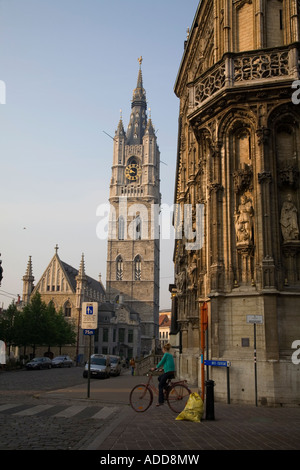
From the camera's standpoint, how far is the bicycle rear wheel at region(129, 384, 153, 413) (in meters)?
12.0

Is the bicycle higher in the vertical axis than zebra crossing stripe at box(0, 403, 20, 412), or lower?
higher

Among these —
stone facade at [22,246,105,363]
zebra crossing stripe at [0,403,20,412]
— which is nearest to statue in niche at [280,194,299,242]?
zebra crossing stripe at [0,403,20,412]

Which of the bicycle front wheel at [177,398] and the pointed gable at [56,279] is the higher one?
the pointed gable at [56,279]

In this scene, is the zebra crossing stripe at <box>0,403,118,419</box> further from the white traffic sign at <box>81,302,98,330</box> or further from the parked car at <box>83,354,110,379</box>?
the parked car at <box>83,354,110,379</box>

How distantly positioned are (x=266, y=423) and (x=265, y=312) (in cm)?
488

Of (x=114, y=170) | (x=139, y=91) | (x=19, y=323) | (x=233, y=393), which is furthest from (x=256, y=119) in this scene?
(x=139, y=91)

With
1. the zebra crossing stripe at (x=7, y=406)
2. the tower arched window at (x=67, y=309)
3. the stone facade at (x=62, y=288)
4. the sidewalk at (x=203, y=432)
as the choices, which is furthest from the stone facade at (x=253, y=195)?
the tower arched window at (x=67, y=309)

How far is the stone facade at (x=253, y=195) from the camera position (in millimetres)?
14633

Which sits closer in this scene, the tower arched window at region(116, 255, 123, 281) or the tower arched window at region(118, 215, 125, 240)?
the tower arched window at region(116, 255, 123, 281)

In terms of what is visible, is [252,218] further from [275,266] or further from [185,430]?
[185,430]

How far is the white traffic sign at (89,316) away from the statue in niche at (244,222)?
5680 mm

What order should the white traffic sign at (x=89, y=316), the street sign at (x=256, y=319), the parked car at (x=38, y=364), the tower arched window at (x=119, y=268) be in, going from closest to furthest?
the street sign at (x=256, y=319)
the white traffic sign at (x=89, y=316)
the parked car at (x=38, y=364)
the tower arched window at (x=119, y=268)

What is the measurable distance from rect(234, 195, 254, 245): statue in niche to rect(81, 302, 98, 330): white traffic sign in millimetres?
5680

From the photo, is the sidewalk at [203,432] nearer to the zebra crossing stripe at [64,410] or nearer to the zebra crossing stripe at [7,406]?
the zebra crossing stripe at [64,410]
